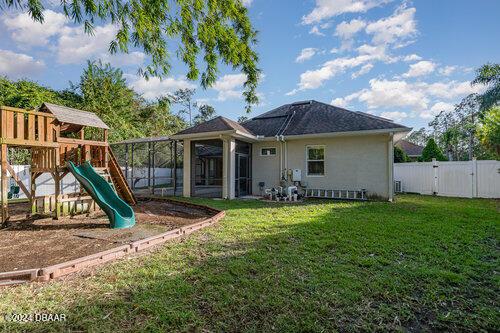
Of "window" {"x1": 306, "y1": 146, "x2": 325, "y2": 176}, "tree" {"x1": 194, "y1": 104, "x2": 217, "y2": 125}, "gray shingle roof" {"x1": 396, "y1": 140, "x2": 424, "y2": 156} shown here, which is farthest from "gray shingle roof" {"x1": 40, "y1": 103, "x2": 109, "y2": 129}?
"tree" {"x1": 194, "y1": 104, "x2": 217, "y2": 125}

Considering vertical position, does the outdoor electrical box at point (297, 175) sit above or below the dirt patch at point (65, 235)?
above

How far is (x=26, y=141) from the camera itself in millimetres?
6520

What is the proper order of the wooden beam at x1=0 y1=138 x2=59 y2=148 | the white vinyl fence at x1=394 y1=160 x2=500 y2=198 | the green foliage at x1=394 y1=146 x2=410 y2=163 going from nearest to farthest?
1. the wooden beam at x1=0 y1=138 x2=59 y2=148
2. the white vinyl fence at x1=394 y1=160 x2=500 y2=198
3. the green foliage at x1=394 y1=146 x2=410 y2=163

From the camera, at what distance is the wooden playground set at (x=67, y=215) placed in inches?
153

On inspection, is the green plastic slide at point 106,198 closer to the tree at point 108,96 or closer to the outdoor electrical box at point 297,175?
the outdoor electrical box at point 297,175

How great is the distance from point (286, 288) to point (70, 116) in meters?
8.50

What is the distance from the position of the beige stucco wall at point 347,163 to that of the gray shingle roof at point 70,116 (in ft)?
25.2

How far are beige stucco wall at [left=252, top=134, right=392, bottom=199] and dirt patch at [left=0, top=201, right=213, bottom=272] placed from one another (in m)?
5.80

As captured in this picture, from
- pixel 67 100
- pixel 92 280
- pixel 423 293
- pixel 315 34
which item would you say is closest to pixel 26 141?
pixel 92 280

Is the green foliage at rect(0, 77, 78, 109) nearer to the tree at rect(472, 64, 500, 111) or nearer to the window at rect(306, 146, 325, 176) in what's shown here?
the window at rect(306, 146, 325, 176)

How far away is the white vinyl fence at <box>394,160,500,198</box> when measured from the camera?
11711 mm

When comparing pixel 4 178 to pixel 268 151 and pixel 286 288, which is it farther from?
pixel 268 151

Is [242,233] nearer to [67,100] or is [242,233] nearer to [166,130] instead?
[67,100]

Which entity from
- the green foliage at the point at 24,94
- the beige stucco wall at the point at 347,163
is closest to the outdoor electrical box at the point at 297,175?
the beige stucco wall at the point at 347,163
